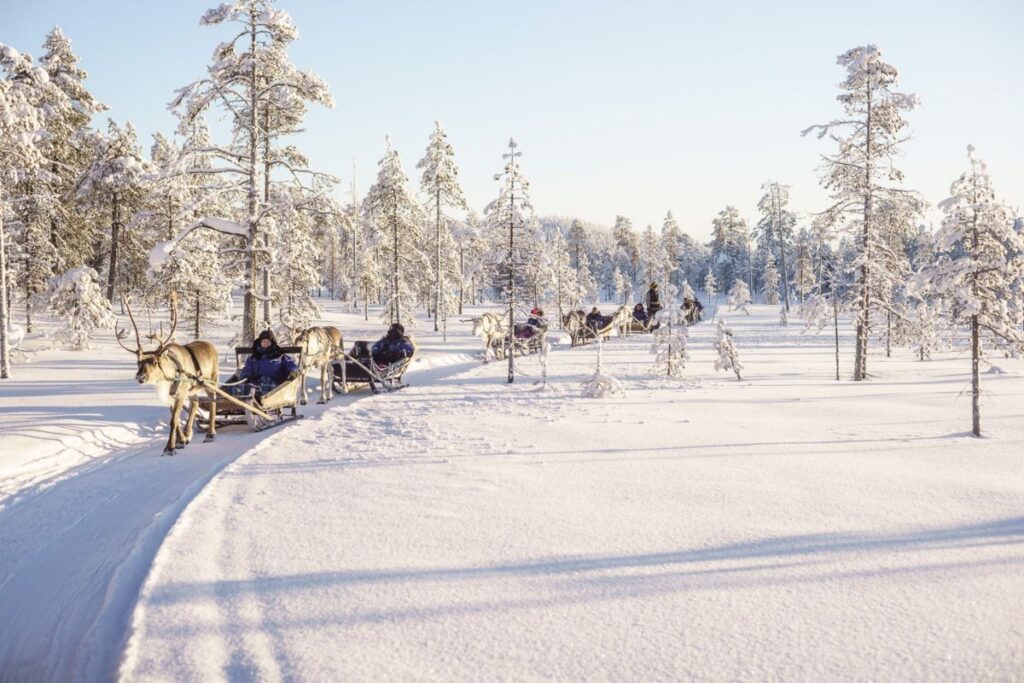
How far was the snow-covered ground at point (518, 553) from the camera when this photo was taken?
11.5ft

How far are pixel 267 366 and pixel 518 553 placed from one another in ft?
29.8

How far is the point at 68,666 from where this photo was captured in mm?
3877

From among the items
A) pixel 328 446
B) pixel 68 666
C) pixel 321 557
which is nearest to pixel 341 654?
pixel 321 557

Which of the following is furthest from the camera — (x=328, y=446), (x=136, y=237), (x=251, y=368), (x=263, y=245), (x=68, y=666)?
(x=136, y=237)

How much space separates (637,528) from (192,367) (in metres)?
7.70

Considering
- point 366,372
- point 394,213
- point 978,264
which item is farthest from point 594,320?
point 978,264

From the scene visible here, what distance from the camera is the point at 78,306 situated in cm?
2270

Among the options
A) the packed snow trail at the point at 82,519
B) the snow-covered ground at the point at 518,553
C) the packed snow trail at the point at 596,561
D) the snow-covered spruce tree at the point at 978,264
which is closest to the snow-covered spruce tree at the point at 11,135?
the packed snow trail at the point at 82,519

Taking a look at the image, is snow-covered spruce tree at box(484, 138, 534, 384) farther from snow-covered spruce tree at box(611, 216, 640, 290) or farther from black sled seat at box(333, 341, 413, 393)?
snow-covered spruce tree at box(611, 216, 640, 290)

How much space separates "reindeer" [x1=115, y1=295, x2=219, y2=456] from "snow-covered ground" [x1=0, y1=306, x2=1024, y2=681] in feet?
2.11

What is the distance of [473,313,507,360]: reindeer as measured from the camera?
75.5 ft

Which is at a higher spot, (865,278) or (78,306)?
(865,278)

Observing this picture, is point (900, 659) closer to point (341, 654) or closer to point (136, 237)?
point (341, 654)

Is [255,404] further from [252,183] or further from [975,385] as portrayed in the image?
[975,385]
